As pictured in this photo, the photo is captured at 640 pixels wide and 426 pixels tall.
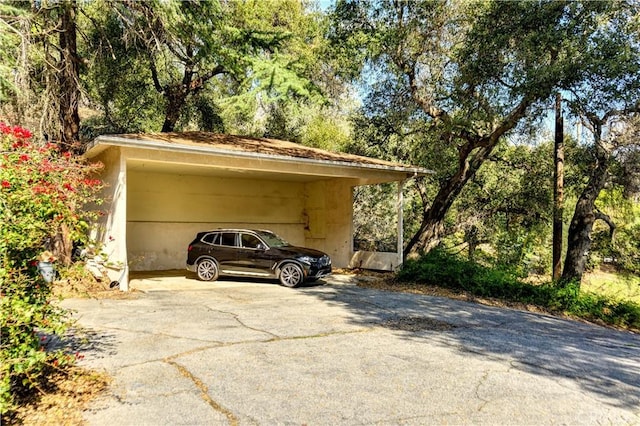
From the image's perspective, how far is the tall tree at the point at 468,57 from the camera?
10.7 meters

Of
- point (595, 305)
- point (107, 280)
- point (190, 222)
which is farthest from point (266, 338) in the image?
point (190, 222)

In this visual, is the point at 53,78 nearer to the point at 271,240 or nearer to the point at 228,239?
the point at 228,239

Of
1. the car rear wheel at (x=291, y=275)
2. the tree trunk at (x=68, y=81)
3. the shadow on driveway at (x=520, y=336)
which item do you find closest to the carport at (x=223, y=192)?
the tree trunk at (x=68, y=81)

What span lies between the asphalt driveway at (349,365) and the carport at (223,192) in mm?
3641

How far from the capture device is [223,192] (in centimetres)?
1638

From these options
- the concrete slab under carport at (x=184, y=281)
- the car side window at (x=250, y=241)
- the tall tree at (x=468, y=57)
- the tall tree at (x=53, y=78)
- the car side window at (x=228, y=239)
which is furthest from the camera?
the car side window at (x=228, y=239)

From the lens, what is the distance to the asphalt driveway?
→ 12.2 feet

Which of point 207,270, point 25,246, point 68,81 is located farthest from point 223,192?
point 25,246

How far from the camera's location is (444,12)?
1379 centimetres

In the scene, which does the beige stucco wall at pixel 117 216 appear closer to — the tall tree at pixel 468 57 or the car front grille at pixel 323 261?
the car front grille at pixel 323 261

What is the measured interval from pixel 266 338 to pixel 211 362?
1.23 m

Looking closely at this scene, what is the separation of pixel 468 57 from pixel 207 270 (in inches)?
384

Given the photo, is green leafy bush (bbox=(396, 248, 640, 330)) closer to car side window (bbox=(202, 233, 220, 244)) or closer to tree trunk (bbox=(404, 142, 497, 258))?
tree trunk (bbox=(404, 142, 497, 258))

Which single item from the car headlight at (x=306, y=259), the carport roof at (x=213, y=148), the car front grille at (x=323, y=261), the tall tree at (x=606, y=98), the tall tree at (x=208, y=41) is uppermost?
the tall tree at (x=208, y=41)
